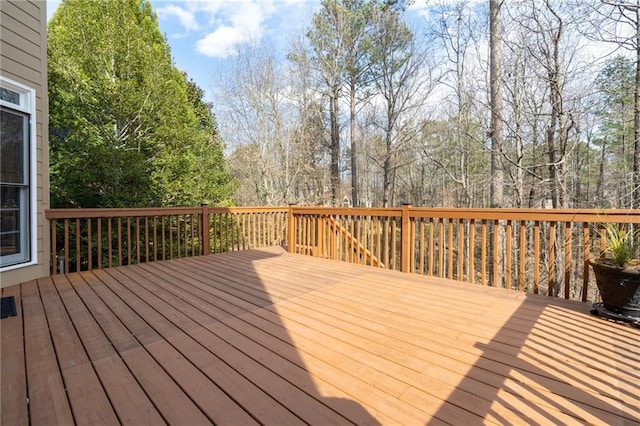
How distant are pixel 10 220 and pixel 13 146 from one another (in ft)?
2.58

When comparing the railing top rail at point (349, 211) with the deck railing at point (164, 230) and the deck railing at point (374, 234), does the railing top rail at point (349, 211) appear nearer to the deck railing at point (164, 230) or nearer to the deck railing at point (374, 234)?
the deck railing at point (374, 234)

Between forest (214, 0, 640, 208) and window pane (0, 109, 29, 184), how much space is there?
23.6ft

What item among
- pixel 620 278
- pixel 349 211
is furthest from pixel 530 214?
pixel 349 211

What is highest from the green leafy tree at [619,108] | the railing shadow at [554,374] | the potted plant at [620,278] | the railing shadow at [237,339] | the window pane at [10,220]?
the green leafy tree at [619,108]

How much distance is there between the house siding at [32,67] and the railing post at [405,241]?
4.25 m

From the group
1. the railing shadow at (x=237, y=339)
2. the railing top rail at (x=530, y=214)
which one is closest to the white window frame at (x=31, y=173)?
the railing shadow at (x=237, y=339)

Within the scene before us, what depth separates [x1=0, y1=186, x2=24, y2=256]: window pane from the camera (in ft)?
10.4

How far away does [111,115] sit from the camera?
7.05m

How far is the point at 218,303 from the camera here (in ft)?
8.82

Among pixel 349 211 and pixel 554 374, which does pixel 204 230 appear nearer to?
pixel 349 211

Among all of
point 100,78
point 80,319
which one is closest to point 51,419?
point 80,319

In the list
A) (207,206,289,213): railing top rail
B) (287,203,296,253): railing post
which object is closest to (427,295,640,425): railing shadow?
(287,203,296,253): railing post

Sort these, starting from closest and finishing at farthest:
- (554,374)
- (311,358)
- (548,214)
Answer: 1. (554,374)
2. (311,358)
3. (548,214)

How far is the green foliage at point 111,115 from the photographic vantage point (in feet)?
21.3
